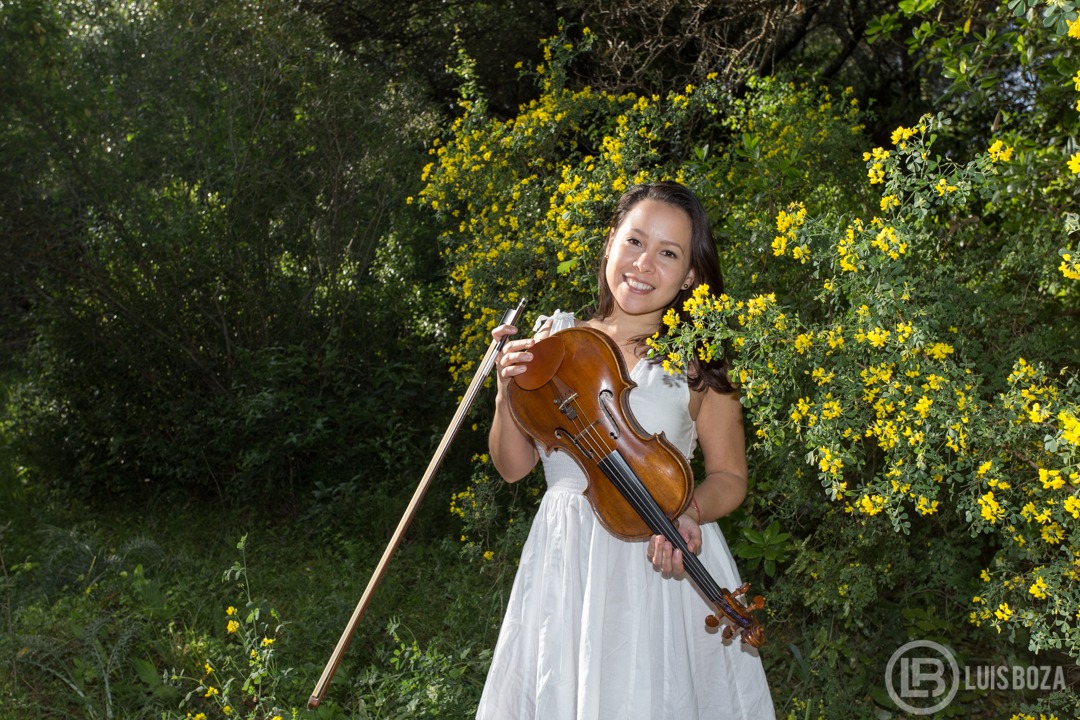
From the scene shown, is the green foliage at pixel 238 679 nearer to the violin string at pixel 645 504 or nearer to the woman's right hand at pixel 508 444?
the woman's right hand at pixel 508 444

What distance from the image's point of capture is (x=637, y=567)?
7.11 feet

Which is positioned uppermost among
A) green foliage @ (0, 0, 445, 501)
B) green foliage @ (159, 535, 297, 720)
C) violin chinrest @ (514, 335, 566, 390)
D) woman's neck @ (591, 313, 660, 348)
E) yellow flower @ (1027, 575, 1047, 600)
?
green foliage @ (0, 0, 445, 501)

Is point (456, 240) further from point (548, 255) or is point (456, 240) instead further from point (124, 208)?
point (124, 208)

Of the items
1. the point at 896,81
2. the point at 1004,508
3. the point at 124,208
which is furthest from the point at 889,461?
the point at 896,81

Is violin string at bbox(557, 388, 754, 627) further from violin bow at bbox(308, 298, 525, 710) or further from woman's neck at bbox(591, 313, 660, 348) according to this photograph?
woman's neck at bbox(591, 313, 660, 348)

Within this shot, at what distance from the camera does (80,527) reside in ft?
18.0

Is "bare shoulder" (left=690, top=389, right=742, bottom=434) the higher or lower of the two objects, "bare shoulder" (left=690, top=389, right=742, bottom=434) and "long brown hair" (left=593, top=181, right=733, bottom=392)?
the lower

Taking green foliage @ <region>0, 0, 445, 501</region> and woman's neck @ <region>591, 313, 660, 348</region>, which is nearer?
woman's neck @ <region>591, 313, 660, 348</region>

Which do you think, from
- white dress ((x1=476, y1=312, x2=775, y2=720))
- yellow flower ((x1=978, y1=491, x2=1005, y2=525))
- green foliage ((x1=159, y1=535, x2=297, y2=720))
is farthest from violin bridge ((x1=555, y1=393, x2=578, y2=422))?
green foliage ((x1=159, y1=535, x2=297, y2=720))

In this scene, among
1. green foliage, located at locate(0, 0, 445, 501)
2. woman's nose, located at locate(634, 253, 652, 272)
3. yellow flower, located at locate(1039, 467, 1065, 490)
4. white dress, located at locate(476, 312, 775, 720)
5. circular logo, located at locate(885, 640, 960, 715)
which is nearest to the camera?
yellow flower, located at locate(1039, 467, 1065, 490)

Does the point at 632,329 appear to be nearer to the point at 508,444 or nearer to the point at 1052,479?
the point at 508,444

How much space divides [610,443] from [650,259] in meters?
0.42

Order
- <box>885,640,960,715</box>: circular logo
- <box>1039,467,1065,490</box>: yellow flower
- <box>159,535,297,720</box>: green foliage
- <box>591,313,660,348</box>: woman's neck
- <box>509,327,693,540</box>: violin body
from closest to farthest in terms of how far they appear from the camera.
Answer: <box>1039,467,1065,490</box>: yellow flower → <box>509,327,693,540</box>: violin body → <box>591,313,660,348</box>: woman's neck → <box>159,535,297,720</box>: green foliage → <box>885,640,960,715</box>: circular logo

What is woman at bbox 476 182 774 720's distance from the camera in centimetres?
209
